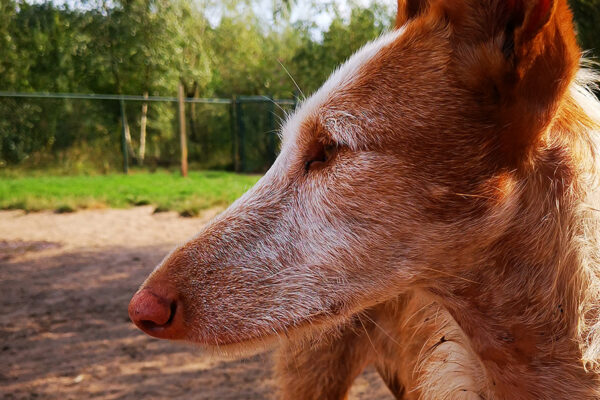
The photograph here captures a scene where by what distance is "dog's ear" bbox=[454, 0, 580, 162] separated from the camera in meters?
1.40

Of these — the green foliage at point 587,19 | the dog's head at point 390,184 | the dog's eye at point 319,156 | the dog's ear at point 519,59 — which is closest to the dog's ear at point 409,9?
the dog's head at point 390,184

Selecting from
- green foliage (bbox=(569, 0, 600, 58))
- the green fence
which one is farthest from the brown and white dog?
the green fence

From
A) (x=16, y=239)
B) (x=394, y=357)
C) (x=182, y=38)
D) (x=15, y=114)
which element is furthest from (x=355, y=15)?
(x=15, y=114)

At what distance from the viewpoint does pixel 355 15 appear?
9.02 m

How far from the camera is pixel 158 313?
1526 mm

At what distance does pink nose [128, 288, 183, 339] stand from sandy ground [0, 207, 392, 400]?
2.11 metres

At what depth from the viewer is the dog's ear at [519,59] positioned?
1404mm

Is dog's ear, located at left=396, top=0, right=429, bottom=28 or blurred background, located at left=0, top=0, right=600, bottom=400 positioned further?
blurred background, located at left=0, top=0, right=600, bottom=400

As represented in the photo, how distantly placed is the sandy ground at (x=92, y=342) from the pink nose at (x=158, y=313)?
6.92ft

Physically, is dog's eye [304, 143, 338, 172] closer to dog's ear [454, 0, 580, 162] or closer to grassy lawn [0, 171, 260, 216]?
dog's ear [454, 0, 580, 162]

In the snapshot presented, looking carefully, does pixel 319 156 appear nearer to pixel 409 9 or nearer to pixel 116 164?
pixel 409 9

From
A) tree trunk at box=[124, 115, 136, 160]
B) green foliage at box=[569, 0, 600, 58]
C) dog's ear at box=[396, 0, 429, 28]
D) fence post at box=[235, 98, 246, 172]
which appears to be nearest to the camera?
dog's ear at box=[396, 0, 429, 28]

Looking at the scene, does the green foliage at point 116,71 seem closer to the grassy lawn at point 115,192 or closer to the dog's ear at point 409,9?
the grassy lawn at point 115,192

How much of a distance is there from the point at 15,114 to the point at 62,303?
10651mm
